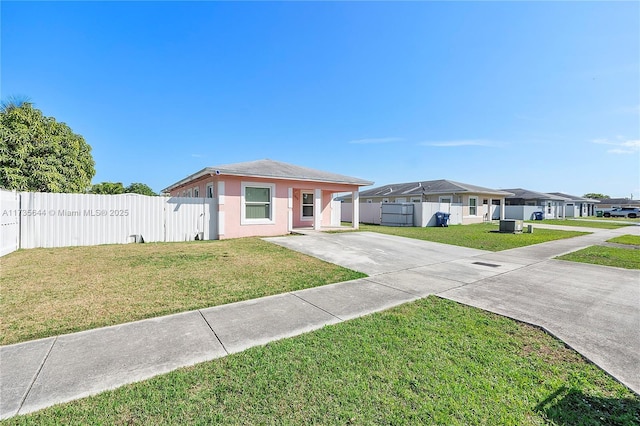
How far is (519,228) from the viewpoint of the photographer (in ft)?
58.5

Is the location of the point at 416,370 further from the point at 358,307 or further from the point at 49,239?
the point at 49,239

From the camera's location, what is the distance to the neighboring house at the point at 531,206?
110ft

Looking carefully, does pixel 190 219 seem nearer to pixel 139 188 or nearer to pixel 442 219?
pixel 442 219

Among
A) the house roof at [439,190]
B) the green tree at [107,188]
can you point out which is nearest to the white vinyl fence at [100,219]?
the house roof at [439,190]

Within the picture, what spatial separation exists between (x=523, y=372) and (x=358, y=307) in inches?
86.3

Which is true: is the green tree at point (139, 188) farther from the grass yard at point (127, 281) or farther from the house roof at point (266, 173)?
the grass yard at point (127, 281)

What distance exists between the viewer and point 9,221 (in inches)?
325

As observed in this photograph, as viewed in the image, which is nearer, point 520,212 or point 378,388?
point 378,388

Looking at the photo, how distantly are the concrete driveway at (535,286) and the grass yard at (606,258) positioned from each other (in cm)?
66

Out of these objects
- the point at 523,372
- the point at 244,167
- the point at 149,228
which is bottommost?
Result: the point at 523,372

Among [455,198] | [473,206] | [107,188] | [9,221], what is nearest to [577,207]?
[473,206]

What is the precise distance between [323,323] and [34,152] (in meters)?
24.3

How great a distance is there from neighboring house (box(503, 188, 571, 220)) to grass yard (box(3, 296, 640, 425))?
3717 cm

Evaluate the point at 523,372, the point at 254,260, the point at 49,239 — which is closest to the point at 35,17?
the point at 49,239
